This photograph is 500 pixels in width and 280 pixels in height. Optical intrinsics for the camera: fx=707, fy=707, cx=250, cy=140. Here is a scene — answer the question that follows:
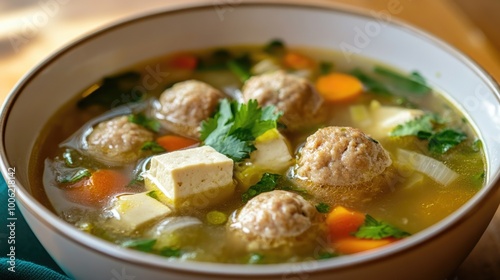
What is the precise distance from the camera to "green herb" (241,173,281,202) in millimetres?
2875

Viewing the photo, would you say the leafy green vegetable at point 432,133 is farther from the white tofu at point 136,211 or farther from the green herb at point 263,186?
the white tofu at point 136,211

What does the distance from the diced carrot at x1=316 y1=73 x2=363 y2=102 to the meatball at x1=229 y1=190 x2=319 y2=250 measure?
3.65 feet

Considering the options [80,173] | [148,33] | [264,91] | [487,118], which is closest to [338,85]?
[264,91]

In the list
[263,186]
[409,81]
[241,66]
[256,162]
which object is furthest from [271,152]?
[409,81]

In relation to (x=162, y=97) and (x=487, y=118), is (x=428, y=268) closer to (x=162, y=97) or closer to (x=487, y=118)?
(x=487, y=118)

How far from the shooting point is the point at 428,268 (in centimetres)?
240

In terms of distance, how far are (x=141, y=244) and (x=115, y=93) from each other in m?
1.28

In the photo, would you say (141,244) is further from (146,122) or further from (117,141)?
(146,122)

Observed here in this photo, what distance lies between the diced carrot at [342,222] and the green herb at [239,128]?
497 millimetres

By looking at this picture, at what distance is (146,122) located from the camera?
3.39 meters

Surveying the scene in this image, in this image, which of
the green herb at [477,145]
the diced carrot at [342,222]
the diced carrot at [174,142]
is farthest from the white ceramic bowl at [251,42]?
the diced carrot at [174,142]

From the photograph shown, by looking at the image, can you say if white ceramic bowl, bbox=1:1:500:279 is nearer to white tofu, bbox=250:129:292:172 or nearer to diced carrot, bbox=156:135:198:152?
diced carrot, bbox=156:135:198:152

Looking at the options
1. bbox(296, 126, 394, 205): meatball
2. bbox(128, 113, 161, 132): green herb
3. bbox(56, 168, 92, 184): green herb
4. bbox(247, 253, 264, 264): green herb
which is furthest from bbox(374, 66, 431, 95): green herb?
bbox(56, 168, 92, 184): green herb

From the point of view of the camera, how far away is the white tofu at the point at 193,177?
2.78 m
